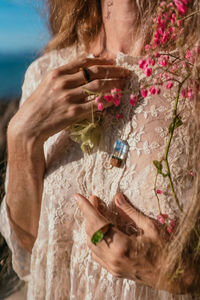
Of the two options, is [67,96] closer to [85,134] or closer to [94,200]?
[85,134]

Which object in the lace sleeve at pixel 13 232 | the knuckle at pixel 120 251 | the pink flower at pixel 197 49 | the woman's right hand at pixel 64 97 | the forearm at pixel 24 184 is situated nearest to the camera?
the pink flower at pixel 197 49

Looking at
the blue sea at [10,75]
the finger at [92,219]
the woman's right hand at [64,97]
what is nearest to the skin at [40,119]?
the woman's right hand at [64,97]

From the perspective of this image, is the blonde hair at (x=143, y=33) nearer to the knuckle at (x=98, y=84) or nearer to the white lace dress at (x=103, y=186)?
the white lace dress at (x=103, y=186)

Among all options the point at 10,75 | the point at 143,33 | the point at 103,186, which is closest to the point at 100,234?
the point at 103,186

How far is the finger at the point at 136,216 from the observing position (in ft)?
3.00

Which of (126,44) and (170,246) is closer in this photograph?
(170,246)

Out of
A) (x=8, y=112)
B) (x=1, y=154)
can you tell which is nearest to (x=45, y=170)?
(x=1, y=154)

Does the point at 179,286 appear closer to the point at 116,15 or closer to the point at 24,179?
the point at 24,179

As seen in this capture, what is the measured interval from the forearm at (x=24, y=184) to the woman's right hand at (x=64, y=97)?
0.13 ft

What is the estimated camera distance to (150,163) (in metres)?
0.97

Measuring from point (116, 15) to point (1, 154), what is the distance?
4.07 ft

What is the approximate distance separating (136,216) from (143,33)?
0.58 m

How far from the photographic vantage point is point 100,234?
91 centimetres

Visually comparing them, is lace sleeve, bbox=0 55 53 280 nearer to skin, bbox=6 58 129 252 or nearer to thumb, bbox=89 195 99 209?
skin, bbox=6 58 129 252
